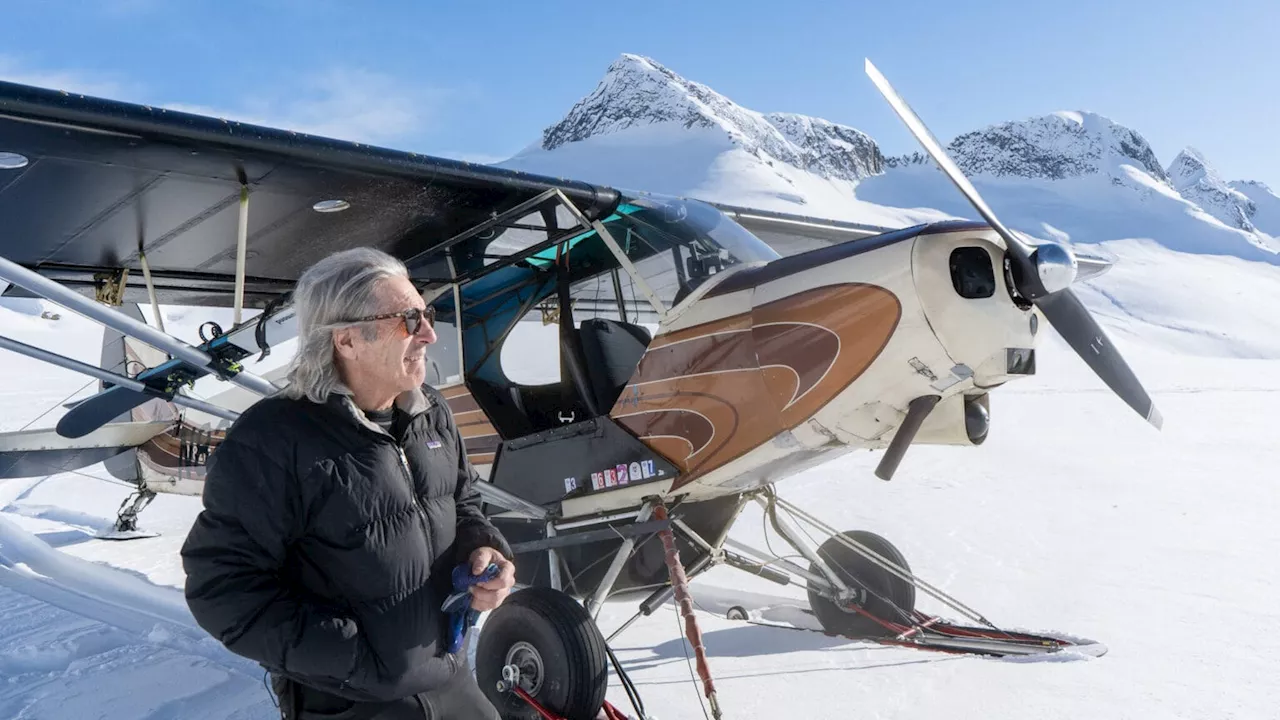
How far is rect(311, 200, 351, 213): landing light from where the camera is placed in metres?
4.22

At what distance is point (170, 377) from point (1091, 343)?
4.51 meters

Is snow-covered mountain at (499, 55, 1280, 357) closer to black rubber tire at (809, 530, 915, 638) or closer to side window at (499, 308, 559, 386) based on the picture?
black rubber tire at (809, 530, 915, 638)

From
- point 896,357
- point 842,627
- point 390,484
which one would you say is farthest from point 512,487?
point 390,484

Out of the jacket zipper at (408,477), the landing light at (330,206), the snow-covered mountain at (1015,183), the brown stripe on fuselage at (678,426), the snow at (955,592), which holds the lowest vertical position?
the snow at (955,592)

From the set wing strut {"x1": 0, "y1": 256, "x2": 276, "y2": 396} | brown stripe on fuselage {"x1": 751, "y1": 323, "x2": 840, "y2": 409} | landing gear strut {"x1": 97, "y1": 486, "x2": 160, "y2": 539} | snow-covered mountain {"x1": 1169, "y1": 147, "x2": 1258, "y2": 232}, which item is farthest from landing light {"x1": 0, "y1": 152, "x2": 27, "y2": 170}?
snow-covered mountain {"x1": 1169, "y1": 147, "x2": 1258, "y2": 232}

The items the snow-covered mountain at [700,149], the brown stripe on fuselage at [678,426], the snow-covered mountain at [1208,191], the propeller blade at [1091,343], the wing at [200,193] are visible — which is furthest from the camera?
the snow-covered mountain at [1208,191]

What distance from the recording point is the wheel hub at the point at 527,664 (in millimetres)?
3078

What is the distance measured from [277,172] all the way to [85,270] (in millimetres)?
2171

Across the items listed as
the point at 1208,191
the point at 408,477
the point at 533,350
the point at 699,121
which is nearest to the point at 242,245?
the point at 533,350

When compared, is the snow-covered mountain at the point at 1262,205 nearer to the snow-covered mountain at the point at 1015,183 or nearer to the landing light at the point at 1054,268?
the snow-covered mountain at the point at 1015,183

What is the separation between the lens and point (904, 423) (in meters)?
3.08

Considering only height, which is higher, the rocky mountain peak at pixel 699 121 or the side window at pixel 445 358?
the rocky mountain peak at pixel 699 121

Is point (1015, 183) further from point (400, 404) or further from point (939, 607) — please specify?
point (400, 404)

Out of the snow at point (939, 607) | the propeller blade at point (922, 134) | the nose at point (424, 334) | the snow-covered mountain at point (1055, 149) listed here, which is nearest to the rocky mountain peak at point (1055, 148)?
the snow-covered mountain at point (1055, 149)
